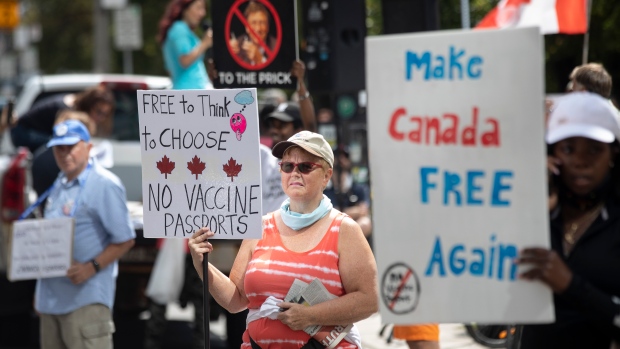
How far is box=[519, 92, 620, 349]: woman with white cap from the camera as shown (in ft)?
13.1

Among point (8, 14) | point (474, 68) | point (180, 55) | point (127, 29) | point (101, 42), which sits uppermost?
point (8, 14)

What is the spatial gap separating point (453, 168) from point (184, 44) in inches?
260

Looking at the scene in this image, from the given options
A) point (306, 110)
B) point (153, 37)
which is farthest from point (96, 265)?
point (153, 37)

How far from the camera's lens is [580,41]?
13.3 m

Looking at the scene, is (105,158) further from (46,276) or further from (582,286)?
(582,286)

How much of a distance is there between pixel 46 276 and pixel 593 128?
387 cm

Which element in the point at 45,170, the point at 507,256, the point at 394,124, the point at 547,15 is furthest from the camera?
the point at 547,15

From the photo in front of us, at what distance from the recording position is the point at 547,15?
8.95 m

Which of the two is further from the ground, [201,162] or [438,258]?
[201,162]

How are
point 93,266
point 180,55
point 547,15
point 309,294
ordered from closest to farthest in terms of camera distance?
point 309,294, point 93,266, point 547,15, point 180,55

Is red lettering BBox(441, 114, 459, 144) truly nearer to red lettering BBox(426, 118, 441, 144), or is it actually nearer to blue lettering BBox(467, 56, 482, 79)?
red lettering BBox(426, 118, 441, 144)

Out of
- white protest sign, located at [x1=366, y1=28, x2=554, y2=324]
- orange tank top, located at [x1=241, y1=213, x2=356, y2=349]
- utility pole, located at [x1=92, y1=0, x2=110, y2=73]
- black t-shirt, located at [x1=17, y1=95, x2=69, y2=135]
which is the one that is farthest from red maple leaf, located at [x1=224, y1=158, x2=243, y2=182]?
utility pole, located at [x1=92, y1=0, x2=110, y2=73]

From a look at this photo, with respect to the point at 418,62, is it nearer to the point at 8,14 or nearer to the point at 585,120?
the point at 585,120

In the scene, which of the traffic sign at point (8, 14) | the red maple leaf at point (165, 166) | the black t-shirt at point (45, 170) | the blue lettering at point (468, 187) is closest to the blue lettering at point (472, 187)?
the blue lettering at point (468, 187)
